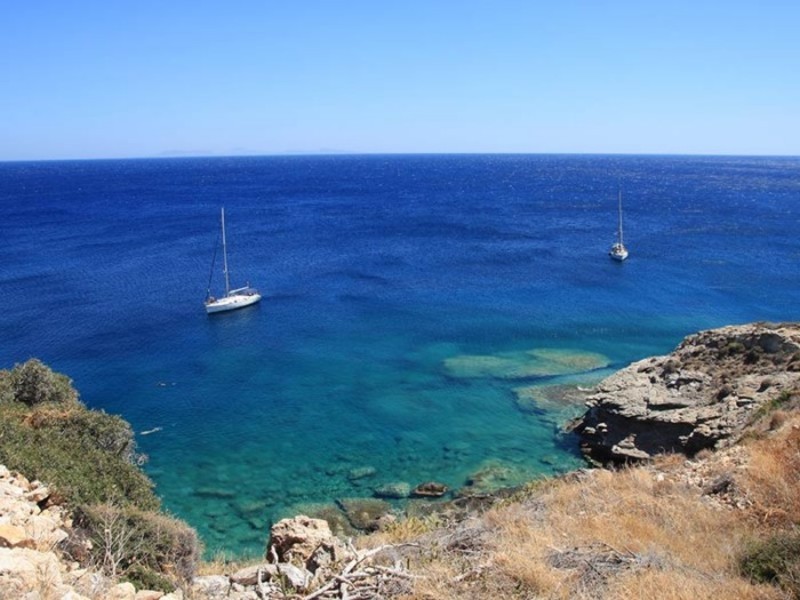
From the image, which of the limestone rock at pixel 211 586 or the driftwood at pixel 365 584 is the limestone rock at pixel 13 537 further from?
the driftwood at pixel 365 584

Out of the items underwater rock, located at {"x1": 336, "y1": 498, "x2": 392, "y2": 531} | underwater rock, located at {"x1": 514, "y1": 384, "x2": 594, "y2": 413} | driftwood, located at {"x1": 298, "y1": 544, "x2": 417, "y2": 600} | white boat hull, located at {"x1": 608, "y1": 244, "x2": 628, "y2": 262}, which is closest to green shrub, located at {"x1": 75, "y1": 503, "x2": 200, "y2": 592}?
driftwood, located at {"x1": 298, "y1": 544, "x2": 417, "y2": 600}

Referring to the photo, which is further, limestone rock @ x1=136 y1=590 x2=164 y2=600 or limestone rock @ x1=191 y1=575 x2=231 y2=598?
limestone rock @ x1=191 y1=575 x2=231 y2=598

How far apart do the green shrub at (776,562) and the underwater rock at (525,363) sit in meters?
25.3

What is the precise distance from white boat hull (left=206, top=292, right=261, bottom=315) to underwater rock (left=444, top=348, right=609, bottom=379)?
17.7 meters

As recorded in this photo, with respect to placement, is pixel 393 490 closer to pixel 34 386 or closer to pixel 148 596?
pixel 34 386

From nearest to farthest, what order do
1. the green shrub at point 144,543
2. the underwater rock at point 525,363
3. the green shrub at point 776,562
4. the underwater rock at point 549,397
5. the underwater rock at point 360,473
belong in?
the green shrub at point 776,562 < the green shrub at point 144,543 < the underwater rock at point 360,473 < the underwater rock at point 549,397 < the underwater rock at point 525,363

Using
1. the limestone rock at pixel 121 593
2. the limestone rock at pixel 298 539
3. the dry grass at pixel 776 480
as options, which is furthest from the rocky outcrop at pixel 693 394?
the limestone rock at pixel 121 593

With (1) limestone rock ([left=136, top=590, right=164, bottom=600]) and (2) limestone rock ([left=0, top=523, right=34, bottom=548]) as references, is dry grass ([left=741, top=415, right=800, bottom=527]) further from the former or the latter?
(2) limestone rock ([left=0, top=523, right=34, bottom=548])

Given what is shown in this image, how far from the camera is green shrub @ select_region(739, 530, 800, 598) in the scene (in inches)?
309

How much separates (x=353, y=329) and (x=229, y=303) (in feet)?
33.2

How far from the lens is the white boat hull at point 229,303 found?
45625mm

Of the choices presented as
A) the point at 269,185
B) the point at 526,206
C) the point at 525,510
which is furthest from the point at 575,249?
the point at 269,185

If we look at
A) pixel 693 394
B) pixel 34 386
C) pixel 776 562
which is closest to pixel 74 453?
pixel 34 386

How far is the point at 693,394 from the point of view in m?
25.2
